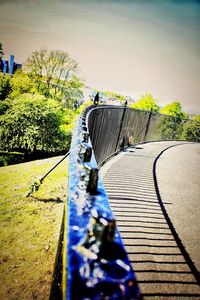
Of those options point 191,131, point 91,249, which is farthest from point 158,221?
point 191,131

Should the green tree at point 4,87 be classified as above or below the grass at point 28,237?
above

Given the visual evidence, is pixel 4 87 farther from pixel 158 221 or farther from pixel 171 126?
pixel 158 221

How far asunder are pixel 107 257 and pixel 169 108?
5512 centimetres

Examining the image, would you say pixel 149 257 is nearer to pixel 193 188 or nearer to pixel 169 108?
pixel 193 188

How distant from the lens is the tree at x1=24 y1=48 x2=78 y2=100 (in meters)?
43.0

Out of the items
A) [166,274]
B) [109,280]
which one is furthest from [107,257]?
[166,274]

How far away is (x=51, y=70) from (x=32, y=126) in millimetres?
19515

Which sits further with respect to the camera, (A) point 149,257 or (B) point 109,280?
(A) point 149,257

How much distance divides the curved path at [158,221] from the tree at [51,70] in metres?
40.9

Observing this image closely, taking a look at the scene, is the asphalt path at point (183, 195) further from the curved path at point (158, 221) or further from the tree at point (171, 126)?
the tree at point (171, 126)

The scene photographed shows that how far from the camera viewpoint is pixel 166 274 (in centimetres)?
313

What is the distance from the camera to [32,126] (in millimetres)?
30484

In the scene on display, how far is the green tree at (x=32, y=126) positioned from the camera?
98.5 feet

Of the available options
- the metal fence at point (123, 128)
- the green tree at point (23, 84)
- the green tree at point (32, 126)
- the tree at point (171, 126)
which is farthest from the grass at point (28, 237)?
the green tree at point (23, 84)
